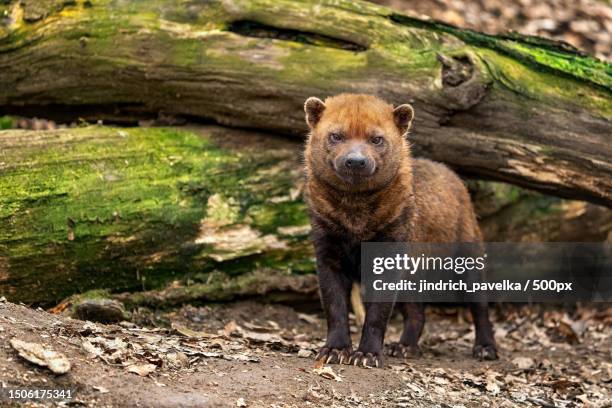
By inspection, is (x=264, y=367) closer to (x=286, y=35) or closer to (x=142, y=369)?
(x=142, y=369)

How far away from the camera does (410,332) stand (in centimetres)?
811

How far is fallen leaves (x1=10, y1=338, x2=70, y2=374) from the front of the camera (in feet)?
17.0

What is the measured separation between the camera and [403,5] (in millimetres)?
13305

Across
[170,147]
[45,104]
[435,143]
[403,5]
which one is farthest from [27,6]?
[403,5]

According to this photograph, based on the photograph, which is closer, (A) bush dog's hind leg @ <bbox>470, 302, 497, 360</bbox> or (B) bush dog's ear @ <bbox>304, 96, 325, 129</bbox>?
(B) bush dog's ear @ <bbox>304, 96, 325, 129</bbox>

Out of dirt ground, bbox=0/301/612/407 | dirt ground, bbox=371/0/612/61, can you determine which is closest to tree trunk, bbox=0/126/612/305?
dirt ground, bbox=0/301/612/407

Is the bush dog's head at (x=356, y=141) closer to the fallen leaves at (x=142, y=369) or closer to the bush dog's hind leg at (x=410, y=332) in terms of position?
the bush dog's hind leg at (x=410, y=332)

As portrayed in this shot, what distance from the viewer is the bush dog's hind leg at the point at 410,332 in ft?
26.0

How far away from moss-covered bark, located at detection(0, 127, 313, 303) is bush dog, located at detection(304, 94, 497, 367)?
3.97ft

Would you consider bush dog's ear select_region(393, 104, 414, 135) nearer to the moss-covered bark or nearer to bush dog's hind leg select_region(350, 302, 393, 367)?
bush dog's hind leg select_region(350, 302, 393, 367)

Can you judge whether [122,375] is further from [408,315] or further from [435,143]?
[435,143]

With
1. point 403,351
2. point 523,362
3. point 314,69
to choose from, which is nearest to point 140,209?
point 314,69

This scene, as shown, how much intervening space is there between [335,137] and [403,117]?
65 cm

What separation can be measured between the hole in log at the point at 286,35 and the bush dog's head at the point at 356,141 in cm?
127
